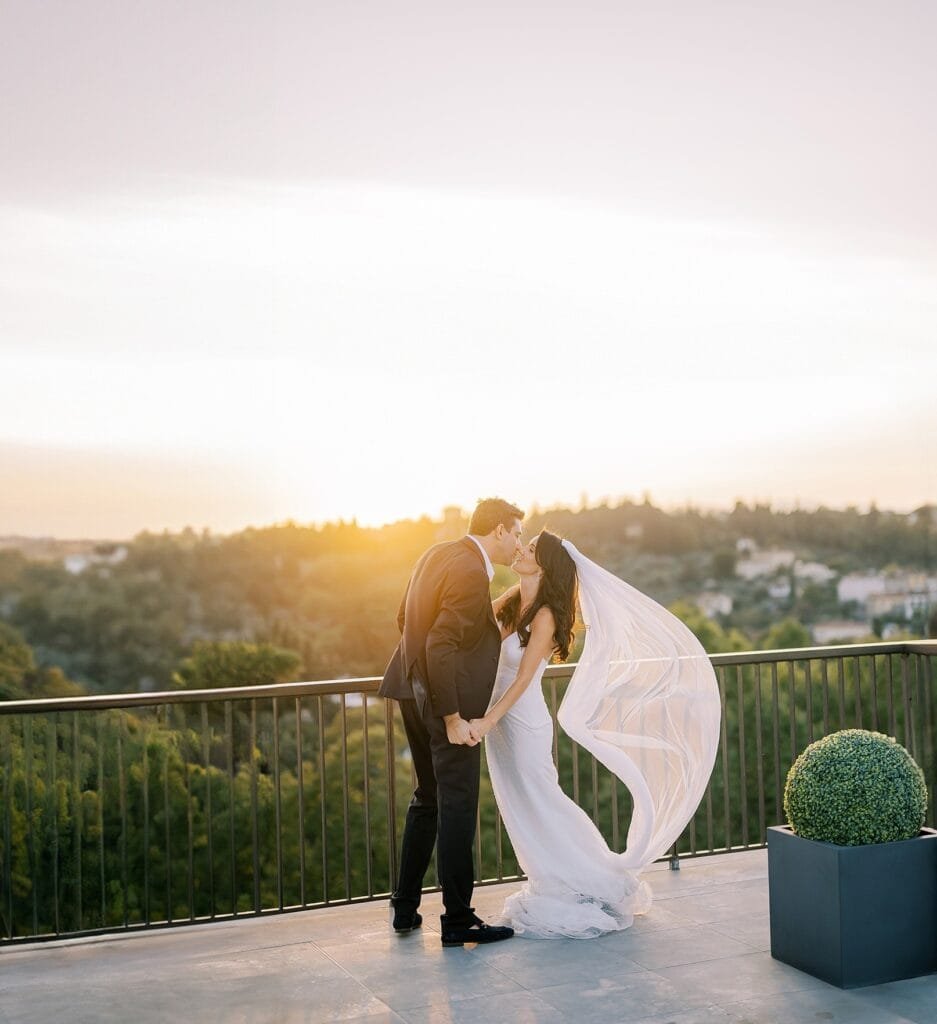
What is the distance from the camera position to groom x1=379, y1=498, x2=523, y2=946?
4156 millimetres

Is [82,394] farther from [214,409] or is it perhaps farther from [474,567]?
[474,567]

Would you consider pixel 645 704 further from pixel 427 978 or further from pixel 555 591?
pixel 427 978

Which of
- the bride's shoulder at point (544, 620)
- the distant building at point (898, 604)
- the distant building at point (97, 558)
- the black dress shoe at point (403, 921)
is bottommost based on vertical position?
the distant building at point (898, 604)

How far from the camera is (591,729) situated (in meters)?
4.55

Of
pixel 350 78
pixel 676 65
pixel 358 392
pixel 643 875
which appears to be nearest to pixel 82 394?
pixel 358 392

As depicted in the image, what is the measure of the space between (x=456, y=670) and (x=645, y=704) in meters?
0.84

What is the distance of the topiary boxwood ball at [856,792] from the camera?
11.9 feet

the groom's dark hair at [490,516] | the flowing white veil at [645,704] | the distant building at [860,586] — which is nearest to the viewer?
the groom's dark hair at [490,516]

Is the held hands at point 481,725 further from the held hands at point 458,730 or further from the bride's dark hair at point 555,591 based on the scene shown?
the bride's dark hair at point 555,591

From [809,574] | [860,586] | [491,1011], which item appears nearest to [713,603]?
[809,574]

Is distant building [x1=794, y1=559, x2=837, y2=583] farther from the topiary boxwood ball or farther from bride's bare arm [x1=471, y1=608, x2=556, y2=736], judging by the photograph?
the topiary boxwood ball

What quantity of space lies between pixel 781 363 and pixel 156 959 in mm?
34016

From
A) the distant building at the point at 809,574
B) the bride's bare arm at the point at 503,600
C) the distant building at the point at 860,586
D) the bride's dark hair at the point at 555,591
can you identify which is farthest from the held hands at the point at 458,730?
the distant building at the point at 860,586

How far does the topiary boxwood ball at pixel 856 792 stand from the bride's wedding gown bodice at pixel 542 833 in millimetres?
869
